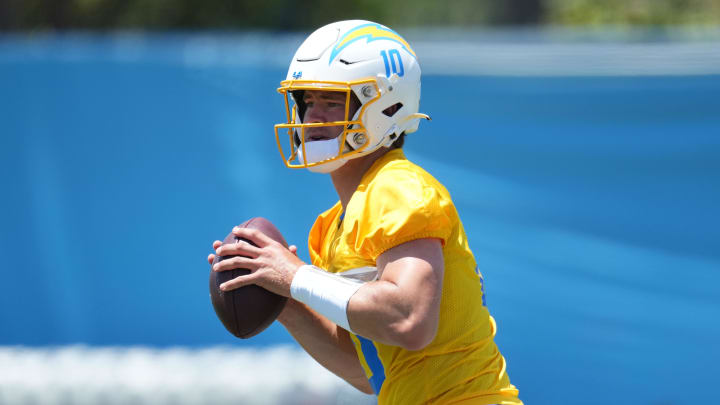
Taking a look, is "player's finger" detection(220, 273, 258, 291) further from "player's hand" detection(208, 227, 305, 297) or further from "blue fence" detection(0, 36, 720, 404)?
"blue fence" detection(0, 36, 720, 404)

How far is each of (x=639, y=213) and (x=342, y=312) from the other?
314 centimetres

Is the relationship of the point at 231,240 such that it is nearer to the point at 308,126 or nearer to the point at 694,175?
the point at 308,126

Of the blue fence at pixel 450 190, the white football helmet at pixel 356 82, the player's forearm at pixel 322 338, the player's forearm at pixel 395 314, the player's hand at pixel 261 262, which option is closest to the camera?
the player's forearm at pixel 395 314

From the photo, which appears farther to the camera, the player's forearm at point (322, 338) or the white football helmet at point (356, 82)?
the player's forearm at point (322, 338)

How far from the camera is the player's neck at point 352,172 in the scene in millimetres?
2318

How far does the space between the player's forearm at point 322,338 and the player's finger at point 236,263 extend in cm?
34

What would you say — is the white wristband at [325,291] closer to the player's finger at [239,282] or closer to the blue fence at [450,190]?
the player's finger at [239,282]

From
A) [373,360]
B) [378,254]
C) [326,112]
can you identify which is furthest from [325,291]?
[326,112]

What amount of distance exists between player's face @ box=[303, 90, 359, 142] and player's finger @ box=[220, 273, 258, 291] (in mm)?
387

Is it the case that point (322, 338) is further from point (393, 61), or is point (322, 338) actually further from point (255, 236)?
point (393, 61)

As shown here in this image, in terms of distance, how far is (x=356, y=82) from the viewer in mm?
2225

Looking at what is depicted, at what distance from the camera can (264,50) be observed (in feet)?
17.4

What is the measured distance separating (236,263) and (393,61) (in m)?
0.63

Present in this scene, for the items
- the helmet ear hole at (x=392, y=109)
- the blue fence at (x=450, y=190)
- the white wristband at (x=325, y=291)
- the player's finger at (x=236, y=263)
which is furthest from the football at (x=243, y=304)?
the blue fence at (x=450, y=190)
